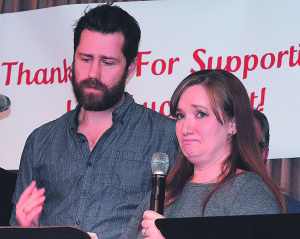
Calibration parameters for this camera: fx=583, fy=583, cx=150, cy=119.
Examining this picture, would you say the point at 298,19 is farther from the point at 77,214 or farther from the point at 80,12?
the point at 77,214

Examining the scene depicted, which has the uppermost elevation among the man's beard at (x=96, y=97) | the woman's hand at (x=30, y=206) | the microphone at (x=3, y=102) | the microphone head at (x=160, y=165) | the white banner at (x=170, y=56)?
the white banner at (x=170, y=56)

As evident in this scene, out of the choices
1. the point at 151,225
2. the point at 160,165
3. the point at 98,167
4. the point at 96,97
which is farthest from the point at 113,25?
the point at 151,225

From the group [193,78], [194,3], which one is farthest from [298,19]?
[193,78]

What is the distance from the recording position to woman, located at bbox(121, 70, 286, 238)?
2.06m

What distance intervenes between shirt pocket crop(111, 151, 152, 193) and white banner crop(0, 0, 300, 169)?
1.89 feet

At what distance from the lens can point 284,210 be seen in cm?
200

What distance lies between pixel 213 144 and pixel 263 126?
103 cm

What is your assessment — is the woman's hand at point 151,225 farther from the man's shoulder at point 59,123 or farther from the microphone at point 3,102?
the man's shoulder at point 59,123

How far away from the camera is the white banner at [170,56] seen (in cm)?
309

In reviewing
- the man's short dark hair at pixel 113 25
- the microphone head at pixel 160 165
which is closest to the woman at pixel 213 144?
the microphone head at pixel 160 165

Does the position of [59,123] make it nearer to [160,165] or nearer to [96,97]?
[96,97]

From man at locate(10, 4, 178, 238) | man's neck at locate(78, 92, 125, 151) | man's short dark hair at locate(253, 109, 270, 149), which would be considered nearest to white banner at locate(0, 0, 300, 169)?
man's short dark hair at locate(253, 109, 270, 149)

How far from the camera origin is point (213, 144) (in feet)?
7.02

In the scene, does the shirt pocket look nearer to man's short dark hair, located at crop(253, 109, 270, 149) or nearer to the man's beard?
the man's beard
